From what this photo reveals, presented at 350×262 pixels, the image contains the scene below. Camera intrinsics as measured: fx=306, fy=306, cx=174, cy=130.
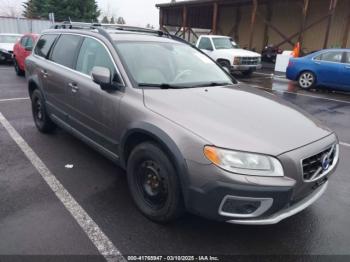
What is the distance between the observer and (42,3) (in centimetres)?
3325

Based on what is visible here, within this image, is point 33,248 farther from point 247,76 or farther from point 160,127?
point 247,76

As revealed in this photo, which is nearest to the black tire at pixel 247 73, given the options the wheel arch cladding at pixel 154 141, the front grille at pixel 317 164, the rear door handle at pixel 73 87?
the rear door handle at pixel 73 87

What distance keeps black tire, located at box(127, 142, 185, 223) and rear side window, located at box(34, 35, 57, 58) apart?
298 cm

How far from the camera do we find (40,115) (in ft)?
17.4

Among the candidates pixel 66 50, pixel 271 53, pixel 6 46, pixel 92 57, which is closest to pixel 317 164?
pixel 92 57

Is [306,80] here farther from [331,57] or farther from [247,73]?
[247,73]

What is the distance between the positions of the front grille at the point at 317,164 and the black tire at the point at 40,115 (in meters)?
4.07

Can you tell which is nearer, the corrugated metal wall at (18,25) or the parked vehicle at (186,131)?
the parked vehicle at (186,131)

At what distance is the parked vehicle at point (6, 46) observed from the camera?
14602mm

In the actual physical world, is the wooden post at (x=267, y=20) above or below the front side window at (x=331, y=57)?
above

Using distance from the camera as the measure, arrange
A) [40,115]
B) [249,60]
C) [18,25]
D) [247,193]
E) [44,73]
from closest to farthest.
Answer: [247,193] → [44,73] → [40,115] → [249,60] → [18,25]

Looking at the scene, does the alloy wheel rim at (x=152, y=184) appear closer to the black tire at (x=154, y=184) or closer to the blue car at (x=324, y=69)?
the black tire at (x=154, y=184)

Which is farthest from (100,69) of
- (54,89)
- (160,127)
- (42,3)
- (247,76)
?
(42,3)

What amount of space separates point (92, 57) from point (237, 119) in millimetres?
2080
